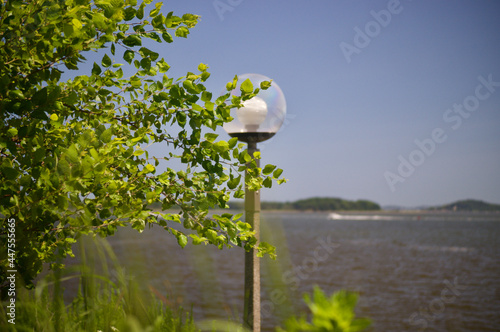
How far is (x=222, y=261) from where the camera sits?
120 ft

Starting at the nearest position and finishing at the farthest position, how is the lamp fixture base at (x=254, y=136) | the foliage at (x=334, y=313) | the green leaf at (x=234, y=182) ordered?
the foliage at (x=334, y=313), the green leaf at (x=234, y=182), the lamp fixture base at (x=254, y=136)

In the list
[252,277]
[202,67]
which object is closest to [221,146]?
[202,67]

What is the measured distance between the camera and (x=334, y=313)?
2.94ft

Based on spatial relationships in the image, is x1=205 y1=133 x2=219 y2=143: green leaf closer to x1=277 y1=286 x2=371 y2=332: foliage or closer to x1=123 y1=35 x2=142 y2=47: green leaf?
x1=123 y1=35 x2=142 y2=47: green leaf

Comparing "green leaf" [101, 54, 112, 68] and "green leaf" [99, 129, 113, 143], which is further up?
"green leaf" [101, 54, 112, 68]

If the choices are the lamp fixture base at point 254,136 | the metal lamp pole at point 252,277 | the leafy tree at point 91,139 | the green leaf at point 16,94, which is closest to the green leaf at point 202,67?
the leafy tree at point 91,139

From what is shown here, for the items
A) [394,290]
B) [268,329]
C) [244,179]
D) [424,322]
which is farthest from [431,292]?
[244,179]

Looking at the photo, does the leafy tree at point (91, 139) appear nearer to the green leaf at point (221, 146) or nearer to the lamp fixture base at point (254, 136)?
the green leaf at point (221, 146)

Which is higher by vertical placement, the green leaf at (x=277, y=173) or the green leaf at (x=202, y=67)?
the green leaf at (x=202, y=67)

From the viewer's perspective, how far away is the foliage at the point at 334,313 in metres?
0.89

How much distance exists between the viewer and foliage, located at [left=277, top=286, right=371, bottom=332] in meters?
0.89

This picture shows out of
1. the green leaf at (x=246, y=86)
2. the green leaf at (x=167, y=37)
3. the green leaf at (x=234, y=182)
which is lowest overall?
the green leaf at (x=234, y=182)

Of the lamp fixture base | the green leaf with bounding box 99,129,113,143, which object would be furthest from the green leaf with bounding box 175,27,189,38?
the lamp fixture base

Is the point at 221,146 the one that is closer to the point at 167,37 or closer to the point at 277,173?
the point at 277,173
